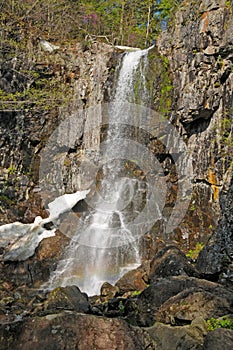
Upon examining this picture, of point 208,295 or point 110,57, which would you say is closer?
point 208,295

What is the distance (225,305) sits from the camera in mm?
4895

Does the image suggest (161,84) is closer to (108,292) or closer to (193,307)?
(108,292)

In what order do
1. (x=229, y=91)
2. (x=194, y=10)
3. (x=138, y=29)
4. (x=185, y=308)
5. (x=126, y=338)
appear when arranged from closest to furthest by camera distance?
A: (x=126, y=338), (x=185, y=308), (x=229, y=91), (x=194, y=10), (x=138, y=29)

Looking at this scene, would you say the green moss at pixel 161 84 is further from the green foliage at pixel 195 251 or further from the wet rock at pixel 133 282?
the wet rock at pixel 133 282

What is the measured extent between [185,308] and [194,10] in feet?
41.7

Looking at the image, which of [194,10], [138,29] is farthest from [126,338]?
[138,29]

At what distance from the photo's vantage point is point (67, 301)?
6473mm

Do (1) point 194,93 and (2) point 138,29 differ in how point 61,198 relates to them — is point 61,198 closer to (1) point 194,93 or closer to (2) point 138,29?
(1) point 194,93

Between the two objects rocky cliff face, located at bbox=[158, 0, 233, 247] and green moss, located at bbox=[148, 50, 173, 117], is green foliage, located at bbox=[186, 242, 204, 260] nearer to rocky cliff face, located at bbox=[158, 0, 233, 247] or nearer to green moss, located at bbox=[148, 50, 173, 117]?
rocky cliff face, located at bbox=[158, 0, 233, 247]

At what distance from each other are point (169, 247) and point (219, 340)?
6.70m

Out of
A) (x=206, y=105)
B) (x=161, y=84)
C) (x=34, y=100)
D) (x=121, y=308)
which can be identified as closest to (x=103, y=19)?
(x=161, y=84)

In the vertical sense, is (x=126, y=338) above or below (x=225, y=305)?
above

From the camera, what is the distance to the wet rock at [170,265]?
814 centimetres

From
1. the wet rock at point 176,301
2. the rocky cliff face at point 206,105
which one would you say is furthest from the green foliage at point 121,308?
the rocky cliff face at point 206,105
